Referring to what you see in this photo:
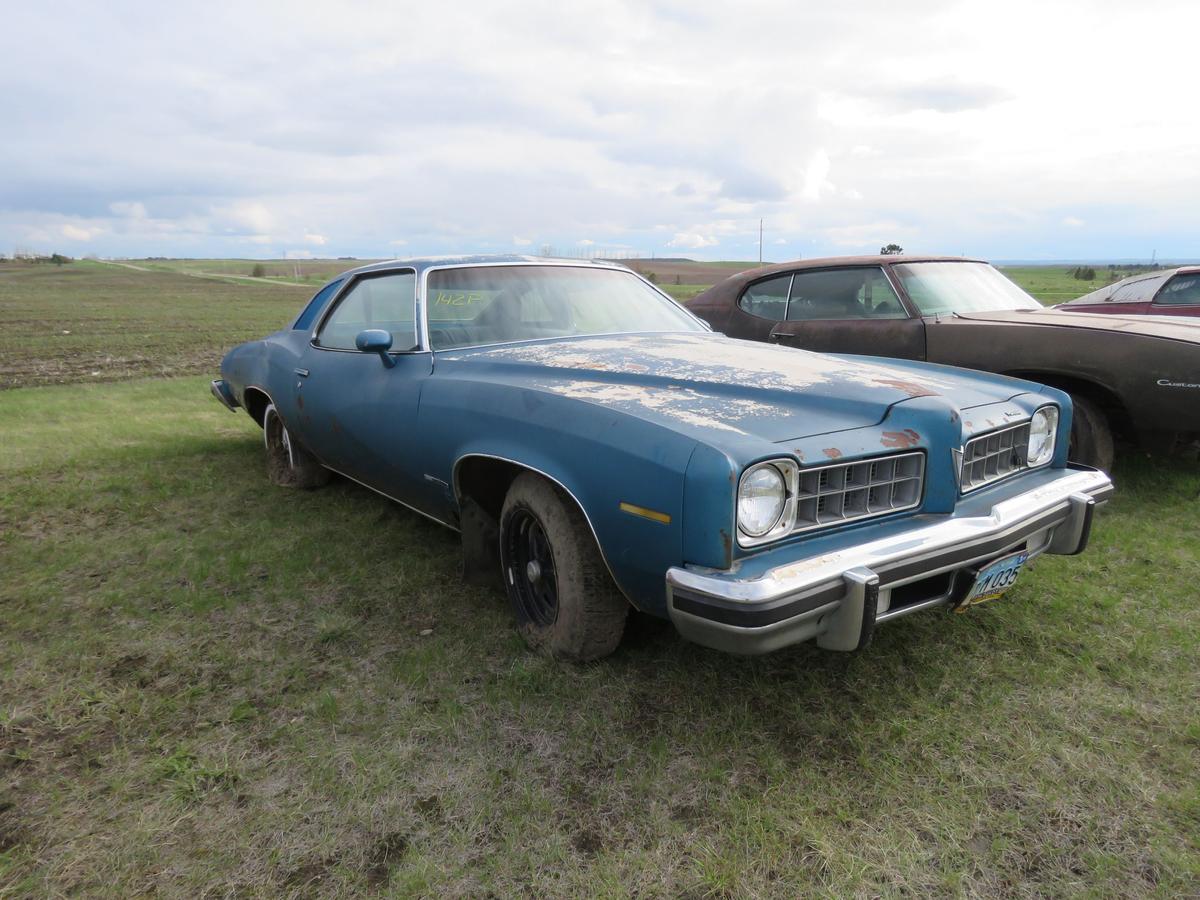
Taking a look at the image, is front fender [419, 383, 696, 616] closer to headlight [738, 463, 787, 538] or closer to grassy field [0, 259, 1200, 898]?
headlight [738, 463, 787, 538]

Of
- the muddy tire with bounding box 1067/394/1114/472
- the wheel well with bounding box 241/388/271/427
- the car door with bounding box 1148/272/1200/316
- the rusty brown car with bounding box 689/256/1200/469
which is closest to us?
the rusty brown car with bounding box 689/256/1200/469

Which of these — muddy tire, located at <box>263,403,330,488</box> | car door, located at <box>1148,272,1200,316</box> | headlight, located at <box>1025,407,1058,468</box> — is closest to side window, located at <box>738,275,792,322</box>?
headlight, located at <box>1025,407,1058,468</box>

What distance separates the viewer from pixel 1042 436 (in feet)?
10.1

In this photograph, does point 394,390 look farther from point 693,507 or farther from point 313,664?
point 693,507

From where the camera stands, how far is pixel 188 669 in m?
2.82

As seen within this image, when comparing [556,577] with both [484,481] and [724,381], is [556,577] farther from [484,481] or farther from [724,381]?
[724,381]

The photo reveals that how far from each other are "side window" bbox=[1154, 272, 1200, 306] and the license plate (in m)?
6.51

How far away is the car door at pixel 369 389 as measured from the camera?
337 cm

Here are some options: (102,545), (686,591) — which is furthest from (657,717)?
(102,545)

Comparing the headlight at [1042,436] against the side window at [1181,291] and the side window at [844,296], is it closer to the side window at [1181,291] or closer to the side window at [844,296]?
the side window at [844,296]

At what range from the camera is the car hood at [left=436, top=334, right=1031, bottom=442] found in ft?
7.95

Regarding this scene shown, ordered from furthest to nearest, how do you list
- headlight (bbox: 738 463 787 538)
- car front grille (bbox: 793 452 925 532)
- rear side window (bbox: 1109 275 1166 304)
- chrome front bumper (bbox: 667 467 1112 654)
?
rear side window (bbox: 1109 275 1166 304) → car front grille (bbox: 793 452 925 532) → headlight (bbox: 738 463 787 538) → chrome front bumper (bbox: 667 467 1112 654)

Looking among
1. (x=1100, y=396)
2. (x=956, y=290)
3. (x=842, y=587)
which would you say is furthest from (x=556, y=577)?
(x=956, y=290)

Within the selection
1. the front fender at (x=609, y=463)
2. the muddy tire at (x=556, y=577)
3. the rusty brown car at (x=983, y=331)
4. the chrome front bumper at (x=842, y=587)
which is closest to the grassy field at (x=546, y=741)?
the muddy tire at (x=556, y=577)
